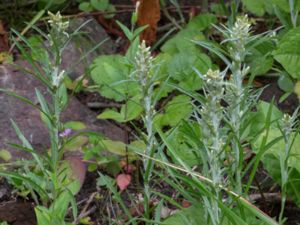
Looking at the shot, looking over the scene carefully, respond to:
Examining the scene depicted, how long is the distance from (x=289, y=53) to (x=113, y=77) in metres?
0.69

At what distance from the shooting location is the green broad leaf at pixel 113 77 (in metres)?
2.60

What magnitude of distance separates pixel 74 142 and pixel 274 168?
0.83 metres

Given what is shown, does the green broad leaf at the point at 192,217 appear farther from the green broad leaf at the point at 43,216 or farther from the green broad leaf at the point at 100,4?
the green broad leaf at the point at 100,4

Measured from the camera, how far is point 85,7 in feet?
11.4

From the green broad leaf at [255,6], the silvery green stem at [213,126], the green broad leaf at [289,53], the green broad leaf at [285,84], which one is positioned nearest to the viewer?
the silvery green stem at [213,126]

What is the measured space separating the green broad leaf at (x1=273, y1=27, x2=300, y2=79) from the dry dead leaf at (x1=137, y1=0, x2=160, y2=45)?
0.91 meters

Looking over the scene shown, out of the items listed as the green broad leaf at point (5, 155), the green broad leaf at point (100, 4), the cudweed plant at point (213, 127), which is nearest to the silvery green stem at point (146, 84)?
the cudweed plant at point (213, 127)

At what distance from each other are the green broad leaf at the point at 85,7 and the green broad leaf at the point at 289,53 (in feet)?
4.40

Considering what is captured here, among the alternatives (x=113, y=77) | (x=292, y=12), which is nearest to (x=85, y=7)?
(x=113, y=77)

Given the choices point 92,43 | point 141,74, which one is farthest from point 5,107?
point 141,74

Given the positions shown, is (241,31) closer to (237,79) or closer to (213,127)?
(237,79)

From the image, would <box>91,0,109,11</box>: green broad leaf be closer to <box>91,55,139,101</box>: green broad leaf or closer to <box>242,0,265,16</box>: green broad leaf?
<box>91,55,139,101</box>: green broad leaf

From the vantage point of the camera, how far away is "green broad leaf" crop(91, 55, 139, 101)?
8.52 feet

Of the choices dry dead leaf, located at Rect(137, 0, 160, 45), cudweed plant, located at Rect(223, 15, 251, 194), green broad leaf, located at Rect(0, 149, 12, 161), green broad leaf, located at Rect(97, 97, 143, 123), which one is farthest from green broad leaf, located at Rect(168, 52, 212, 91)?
cudweed plant, located at Rect(223, 15, 251, 194)
